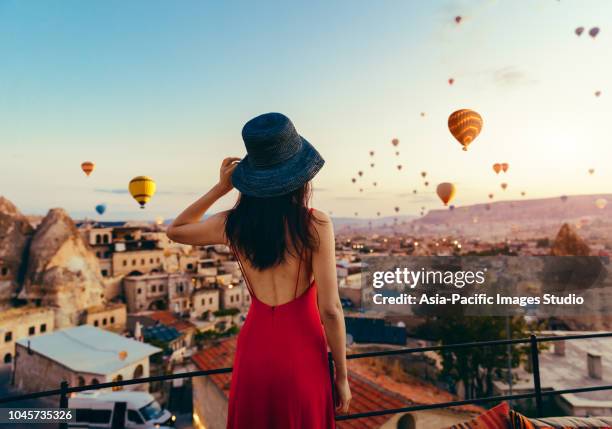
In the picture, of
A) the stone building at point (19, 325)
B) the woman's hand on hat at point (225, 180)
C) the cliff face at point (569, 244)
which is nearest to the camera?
the woman's hand on hat at point (225, 180)

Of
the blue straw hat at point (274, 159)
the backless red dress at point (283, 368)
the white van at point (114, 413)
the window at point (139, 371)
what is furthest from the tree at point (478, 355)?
the blue straw hat at point (274, 159)

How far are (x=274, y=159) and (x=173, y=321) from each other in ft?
114

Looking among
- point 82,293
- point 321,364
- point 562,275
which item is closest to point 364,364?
point 321,364

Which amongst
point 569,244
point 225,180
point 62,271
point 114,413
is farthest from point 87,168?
point 569,244

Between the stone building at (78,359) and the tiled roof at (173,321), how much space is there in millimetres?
7683

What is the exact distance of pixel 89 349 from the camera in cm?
2217

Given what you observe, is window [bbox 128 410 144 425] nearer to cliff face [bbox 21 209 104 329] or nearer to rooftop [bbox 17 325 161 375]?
rooftop [bbox 17 325 161 375]

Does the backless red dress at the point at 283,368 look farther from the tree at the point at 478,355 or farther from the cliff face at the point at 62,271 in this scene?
the cliff face at the point at 62,271

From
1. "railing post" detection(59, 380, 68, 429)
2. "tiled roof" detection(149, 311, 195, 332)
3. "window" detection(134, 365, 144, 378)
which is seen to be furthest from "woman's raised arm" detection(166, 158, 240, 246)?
"tiled roof" detection(149, 311, 195, 332)

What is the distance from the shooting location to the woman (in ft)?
5.16

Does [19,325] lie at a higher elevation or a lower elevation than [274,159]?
lower

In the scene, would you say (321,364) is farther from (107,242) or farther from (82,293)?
(107,242)

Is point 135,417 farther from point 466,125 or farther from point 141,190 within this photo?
point 466,125

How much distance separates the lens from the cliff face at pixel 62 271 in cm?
3956
